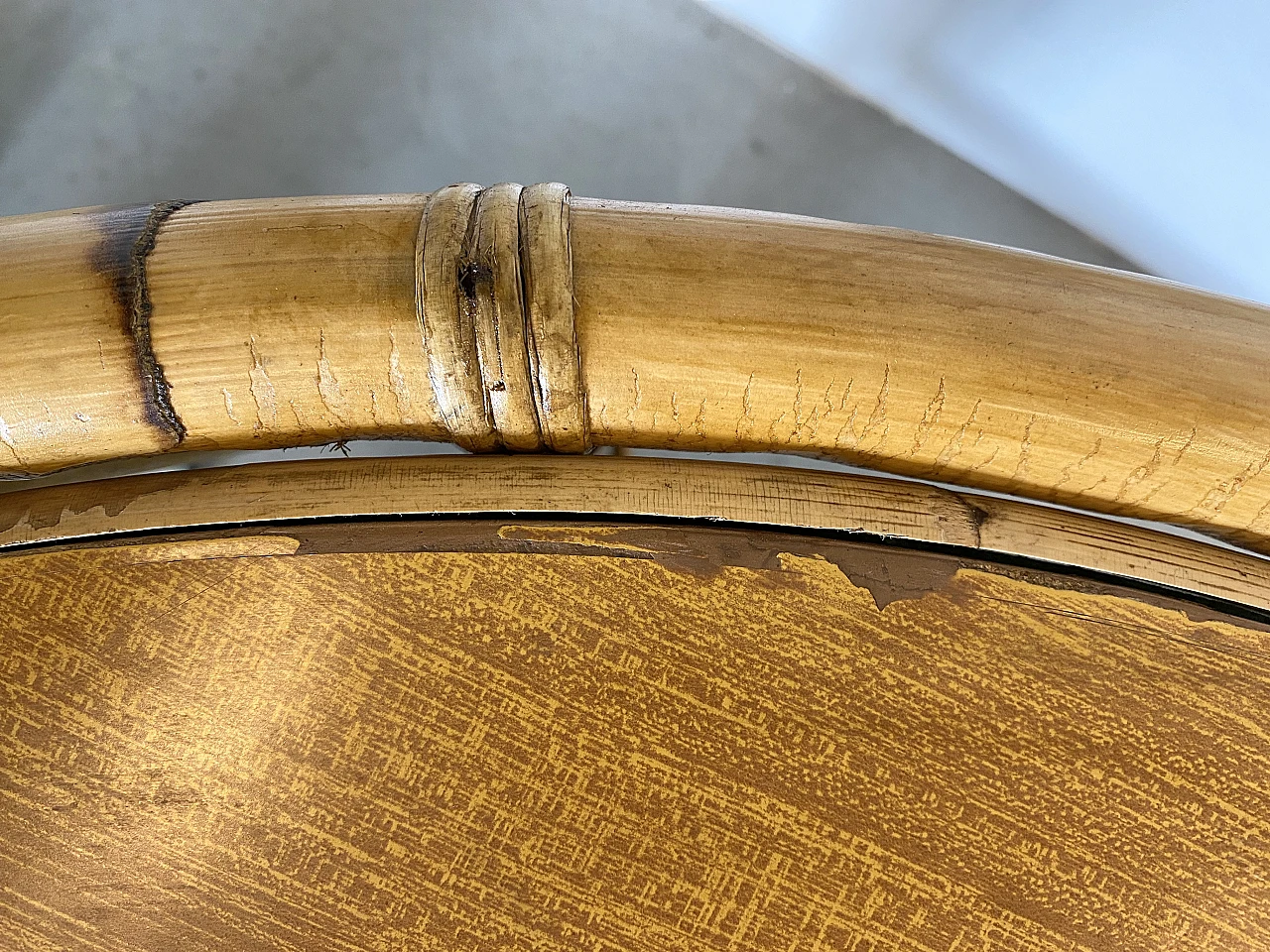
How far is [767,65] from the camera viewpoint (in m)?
0.91

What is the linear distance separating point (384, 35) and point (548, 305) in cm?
74

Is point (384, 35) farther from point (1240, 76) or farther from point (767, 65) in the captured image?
point (1240, 76)

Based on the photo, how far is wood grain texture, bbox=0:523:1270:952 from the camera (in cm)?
36

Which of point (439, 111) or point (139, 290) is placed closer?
Result: point (139, 290)

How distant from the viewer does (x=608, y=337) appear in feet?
1.16

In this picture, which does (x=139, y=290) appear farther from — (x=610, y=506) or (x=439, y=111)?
(x=439, y=111)

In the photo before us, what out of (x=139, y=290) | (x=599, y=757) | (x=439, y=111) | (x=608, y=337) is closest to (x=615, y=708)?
(x=599, y=757)

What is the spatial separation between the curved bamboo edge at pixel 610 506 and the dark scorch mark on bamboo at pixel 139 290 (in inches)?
1.4

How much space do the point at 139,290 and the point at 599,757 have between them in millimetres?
267

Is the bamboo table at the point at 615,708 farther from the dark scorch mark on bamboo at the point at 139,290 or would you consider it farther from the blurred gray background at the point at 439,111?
the blurred gray background at the point at 439,111

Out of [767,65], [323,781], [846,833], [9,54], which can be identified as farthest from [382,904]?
[9,54]

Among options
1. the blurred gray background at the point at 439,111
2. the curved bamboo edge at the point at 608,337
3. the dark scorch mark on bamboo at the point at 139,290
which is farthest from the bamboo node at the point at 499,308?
the blurred gray background at the point at 439,111

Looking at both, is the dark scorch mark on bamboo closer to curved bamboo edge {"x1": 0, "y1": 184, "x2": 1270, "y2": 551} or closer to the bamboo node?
curved bamboo edge {"x1": 0, "y1": 184, "x2": 1270, "y2": 551}

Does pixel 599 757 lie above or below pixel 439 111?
below
